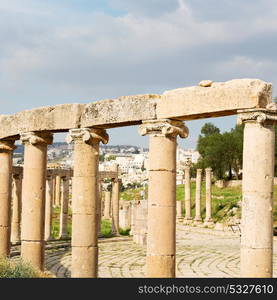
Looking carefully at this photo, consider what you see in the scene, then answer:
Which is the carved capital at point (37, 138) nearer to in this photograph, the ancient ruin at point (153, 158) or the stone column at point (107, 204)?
the ancient ruin at point (153, 158)

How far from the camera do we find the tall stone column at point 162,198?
14.4 meters

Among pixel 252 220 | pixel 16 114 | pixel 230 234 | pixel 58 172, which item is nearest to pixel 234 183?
pixel 230 234

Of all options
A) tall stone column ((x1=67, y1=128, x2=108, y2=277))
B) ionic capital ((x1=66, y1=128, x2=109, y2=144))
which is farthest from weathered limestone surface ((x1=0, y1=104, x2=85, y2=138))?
tall stone column ((x1=67, y1=128, x2=108, y2=277))

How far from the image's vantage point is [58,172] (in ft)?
115

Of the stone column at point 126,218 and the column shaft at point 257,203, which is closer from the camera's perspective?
the column shaft at point 257,203

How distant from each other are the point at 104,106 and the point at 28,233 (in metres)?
5.19

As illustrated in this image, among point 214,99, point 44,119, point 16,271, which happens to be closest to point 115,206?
point 44,119

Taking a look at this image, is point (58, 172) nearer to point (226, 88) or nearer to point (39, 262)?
point (39, 262)

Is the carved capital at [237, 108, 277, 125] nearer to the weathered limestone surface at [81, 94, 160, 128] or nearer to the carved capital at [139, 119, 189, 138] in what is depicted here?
the carved capital at [139, 119, 189, 138]

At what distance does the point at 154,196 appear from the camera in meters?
14.5

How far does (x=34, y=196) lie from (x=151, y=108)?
5.49 meters

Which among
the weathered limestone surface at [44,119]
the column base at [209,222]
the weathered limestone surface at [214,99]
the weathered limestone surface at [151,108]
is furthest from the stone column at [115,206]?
the weathered limestone surface at [214,99]

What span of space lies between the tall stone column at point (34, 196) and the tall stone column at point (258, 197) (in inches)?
307

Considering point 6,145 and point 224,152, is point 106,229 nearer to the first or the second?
point 6,145
